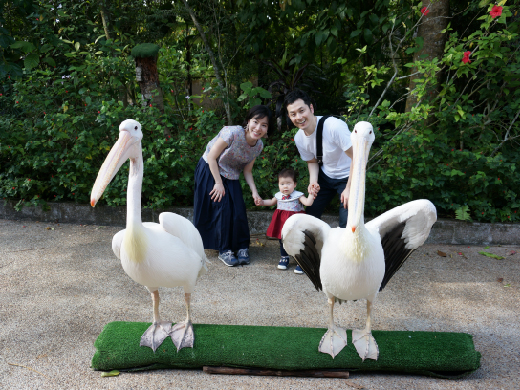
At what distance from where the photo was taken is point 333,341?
2.28m

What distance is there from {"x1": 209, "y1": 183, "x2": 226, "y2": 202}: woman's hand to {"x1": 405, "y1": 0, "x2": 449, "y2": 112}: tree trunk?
302cm

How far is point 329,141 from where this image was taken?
3168 mm

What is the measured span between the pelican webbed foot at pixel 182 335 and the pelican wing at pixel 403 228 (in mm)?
1301

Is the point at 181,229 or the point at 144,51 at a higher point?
the point at 144,51

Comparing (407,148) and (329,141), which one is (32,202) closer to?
(329,141)

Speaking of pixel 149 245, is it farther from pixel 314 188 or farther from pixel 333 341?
pixel 314 188

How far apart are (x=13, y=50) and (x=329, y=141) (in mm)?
4545

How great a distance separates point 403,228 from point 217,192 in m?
1.92

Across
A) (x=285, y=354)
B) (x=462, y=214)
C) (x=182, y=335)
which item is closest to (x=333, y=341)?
(x=285, y=354)

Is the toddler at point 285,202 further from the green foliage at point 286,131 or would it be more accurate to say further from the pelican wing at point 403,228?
the pelican wing at point 403,228

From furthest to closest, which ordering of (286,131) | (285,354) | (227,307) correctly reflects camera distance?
1. (286,131)
2. (227,307)
3. (285,354)

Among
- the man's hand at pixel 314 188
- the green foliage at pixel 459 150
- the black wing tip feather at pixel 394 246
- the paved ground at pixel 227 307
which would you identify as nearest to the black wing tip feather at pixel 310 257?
the black wing tip feather at pixel 394 246

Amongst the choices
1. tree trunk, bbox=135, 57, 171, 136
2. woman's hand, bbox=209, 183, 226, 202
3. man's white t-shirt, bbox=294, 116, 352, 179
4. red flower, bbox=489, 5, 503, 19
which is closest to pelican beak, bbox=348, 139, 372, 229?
man's white t-shirt, bbox=294, 116, 352, 179

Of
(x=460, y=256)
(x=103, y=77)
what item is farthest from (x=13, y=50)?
(x=460, y=256)
